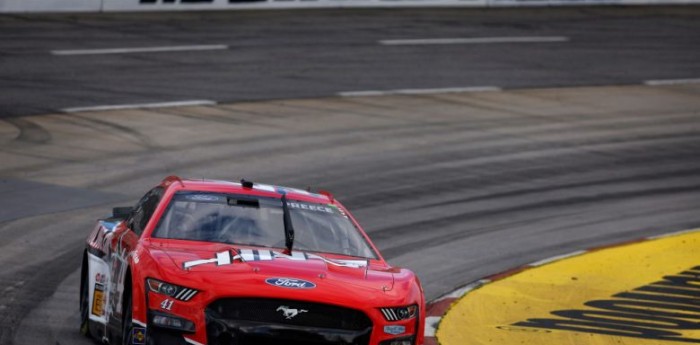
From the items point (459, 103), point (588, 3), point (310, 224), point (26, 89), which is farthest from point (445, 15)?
point (310, 224)

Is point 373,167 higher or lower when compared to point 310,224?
lower

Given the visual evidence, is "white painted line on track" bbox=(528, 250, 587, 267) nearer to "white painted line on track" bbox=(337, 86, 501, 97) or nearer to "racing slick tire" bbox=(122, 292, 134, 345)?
"racing slick tire" bbox=(122, 292, 134, 345)

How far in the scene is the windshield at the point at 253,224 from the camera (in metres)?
9.62

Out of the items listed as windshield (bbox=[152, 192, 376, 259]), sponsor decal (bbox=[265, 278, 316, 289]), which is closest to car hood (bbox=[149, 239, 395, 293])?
sponsor decal (bbox=[265, 278, 316, 289])

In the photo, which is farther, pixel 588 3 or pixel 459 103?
pixel 588 3

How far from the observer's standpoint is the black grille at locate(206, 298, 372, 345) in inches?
329

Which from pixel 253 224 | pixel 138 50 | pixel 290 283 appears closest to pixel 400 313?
pixel 290 283

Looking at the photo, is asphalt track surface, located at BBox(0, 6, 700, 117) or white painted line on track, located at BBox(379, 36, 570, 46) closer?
asphalt track surface, located at BBox(0, 6, 700, 117)

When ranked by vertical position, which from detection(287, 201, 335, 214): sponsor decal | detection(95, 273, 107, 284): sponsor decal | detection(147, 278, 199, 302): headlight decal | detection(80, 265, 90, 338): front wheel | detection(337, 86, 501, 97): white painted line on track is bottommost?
detection(337, 86, 501, 97): white painted line on track

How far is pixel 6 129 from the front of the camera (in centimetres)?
2081

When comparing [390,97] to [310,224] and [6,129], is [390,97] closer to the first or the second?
[6,129]

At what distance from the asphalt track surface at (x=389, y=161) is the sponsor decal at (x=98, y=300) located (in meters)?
0.37

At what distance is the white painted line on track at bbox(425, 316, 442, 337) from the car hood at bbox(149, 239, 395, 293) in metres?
2.34

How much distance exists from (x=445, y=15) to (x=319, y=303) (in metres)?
26.0
